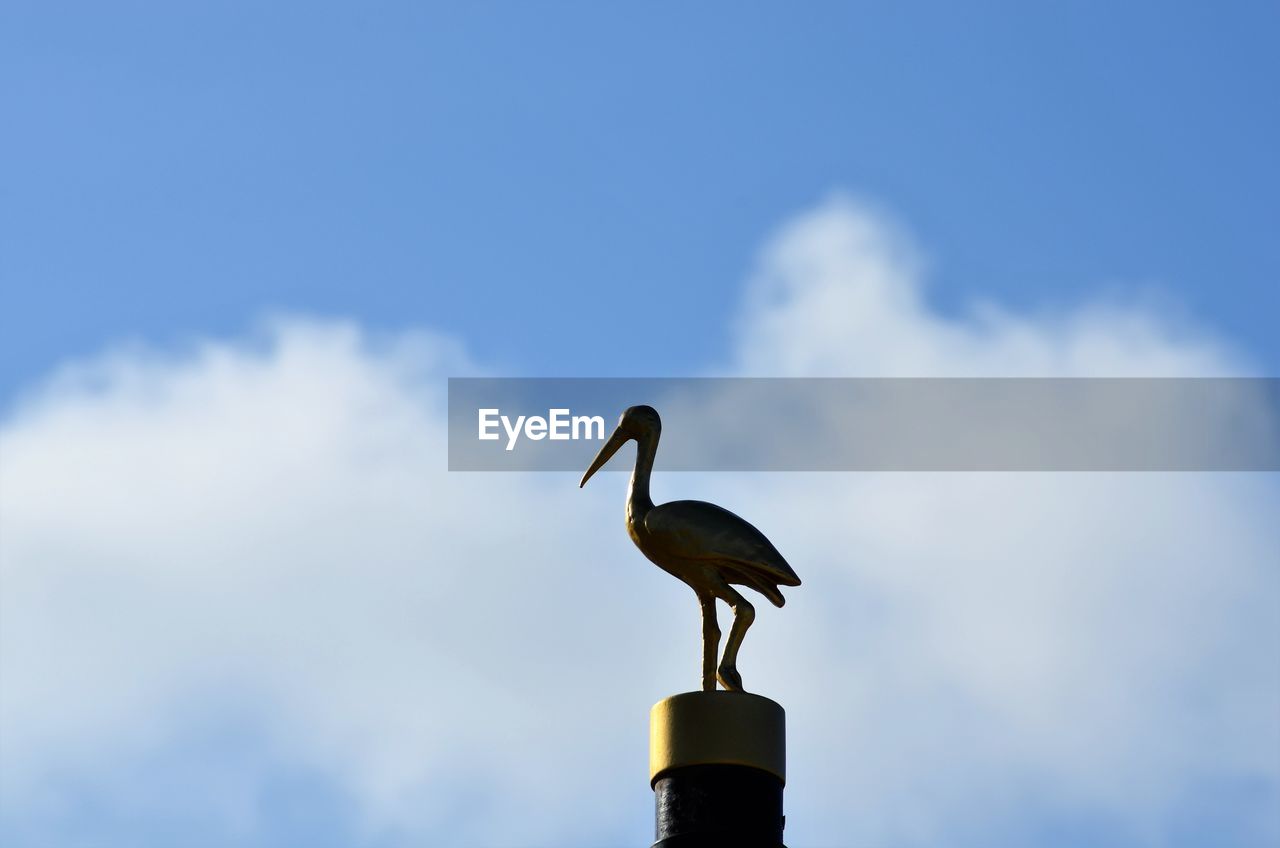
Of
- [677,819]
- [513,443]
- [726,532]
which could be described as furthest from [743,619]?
[513,443]

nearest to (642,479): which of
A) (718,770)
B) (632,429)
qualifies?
(632,429)

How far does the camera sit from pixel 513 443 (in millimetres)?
22984

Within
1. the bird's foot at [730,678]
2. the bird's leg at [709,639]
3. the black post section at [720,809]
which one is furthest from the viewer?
the bird's leg at [709,639]

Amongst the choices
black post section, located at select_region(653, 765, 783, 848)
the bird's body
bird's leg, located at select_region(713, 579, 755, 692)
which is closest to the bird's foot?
bird's leg, located at select_region(713, 579, 755, 692)

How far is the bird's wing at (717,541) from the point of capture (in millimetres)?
16109

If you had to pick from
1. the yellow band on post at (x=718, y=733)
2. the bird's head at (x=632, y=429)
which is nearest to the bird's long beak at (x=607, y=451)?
the bird's head at (x=632, y=429)

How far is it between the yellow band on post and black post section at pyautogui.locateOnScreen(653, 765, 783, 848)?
64 mm

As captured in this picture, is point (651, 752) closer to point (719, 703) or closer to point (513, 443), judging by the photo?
point (719, 703)

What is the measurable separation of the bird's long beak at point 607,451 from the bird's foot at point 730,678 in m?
2.30

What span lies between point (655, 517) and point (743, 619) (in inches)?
36.8

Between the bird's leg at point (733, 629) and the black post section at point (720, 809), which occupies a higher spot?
the bird's leg at point (733, 629)

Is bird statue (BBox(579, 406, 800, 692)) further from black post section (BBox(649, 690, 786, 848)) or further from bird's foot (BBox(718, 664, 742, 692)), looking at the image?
black post section (BBox(649, 690, 786, 848))

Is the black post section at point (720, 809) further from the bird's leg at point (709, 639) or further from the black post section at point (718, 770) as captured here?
the bird's leg at point (709, 639)

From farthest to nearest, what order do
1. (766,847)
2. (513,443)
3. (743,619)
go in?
(513,443) → (743,619) → (766,847)
